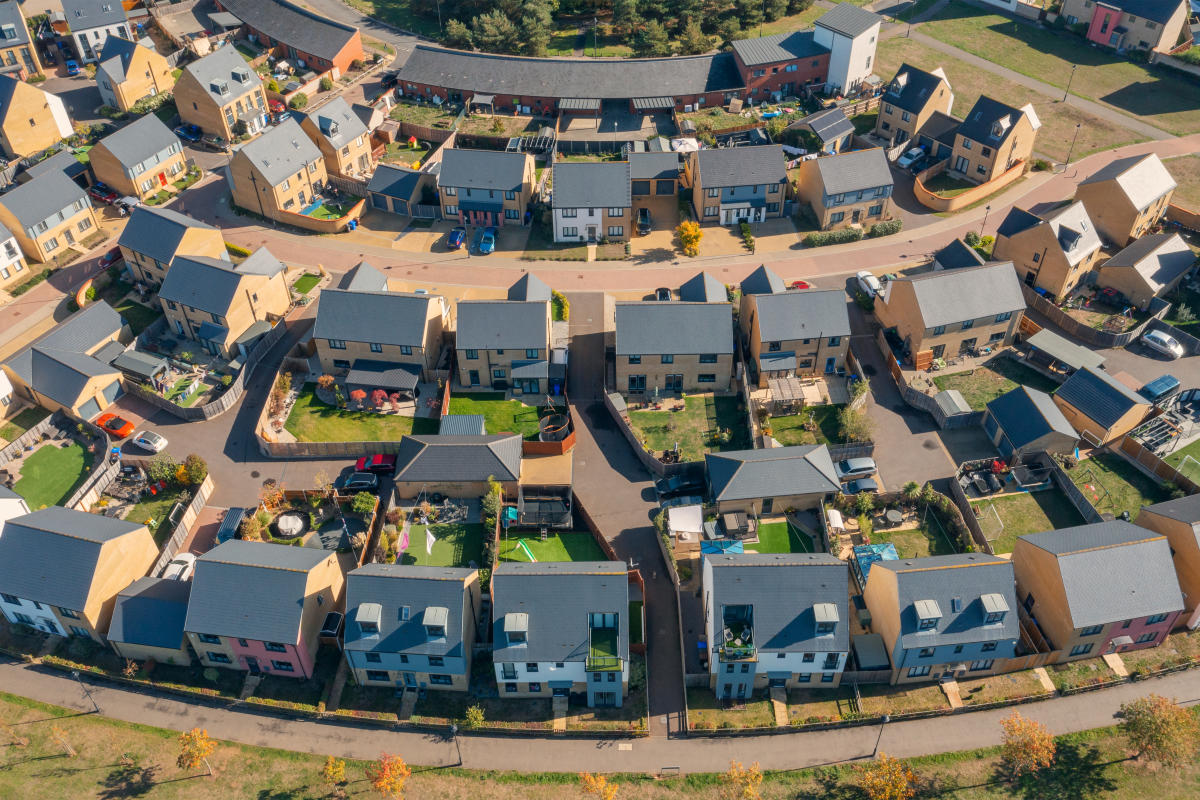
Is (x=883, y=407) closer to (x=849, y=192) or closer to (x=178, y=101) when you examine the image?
(x=849, y=192)

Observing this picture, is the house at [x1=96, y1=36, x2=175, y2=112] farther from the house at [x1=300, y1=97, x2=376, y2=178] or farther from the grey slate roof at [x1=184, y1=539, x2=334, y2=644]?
the grey slate roof at [x1=184, y1=539, x2=334, y2=644]

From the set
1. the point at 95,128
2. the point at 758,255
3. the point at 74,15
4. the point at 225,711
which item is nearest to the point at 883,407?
the point at 758,255

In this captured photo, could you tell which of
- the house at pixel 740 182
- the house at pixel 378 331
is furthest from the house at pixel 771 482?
the house at pixel 740 182

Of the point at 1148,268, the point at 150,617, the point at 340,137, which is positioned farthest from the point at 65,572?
the point at 1148,268

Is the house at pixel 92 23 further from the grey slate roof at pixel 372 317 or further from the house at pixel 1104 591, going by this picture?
the house at pixel 1104 591

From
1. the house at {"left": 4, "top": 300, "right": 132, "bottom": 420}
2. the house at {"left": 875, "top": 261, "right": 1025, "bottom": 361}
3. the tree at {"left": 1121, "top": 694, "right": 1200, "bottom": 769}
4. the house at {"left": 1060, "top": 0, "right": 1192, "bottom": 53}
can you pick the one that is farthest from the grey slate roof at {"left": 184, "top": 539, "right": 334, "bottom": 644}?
the house at {"left": 1060, "top": 0, "right": 1192, "bottom": 53}
